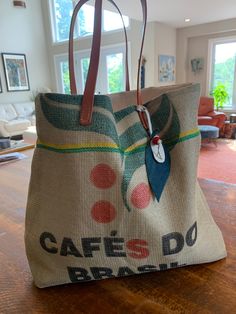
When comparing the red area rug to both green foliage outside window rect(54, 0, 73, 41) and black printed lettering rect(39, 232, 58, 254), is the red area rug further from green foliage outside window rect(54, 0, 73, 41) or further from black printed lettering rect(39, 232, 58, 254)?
green foliage outside window rect(54, 0, 73, 41)

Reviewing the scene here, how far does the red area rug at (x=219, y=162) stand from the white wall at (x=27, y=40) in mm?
4504

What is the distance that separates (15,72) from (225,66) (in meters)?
4.68

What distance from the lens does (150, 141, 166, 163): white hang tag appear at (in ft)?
1.23

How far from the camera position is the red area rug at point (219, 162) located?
2729 millimetres

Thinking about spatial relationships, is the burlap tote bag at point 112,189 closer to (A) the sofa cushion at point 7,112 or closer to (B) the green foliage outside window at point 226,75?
(B) the green foliage outside window at point 226,75

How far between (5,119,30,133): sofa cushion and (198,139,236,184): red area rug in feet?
11.5

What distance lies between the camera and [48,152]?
35 cm

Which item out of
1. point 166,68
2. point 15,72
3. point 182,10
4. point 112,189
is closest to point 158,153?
point 112,189

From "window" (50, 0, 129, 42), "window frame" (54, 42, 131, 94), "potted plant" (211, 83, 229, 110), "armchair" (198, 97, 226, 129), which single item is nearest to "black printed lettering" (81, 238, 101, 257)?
"armchair" (198, 97, 226, 129)

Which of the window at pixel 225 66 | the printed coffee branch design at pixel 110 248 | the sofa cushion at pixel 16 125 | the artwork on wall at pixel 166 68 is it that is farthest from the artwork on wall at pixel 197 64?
the printed coffee branch design at pixel 110 248

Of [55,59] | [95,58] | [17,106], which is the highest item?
[55,59]

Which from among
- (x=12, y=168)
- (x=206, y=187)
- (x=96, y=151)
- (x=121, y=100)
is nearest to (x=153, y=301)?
(x=96, y=151)

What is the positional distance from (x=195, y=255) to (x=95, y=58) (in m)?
0.33

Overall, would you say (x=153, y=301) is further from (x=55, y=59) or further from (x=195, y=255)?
(x=55, y=59)
